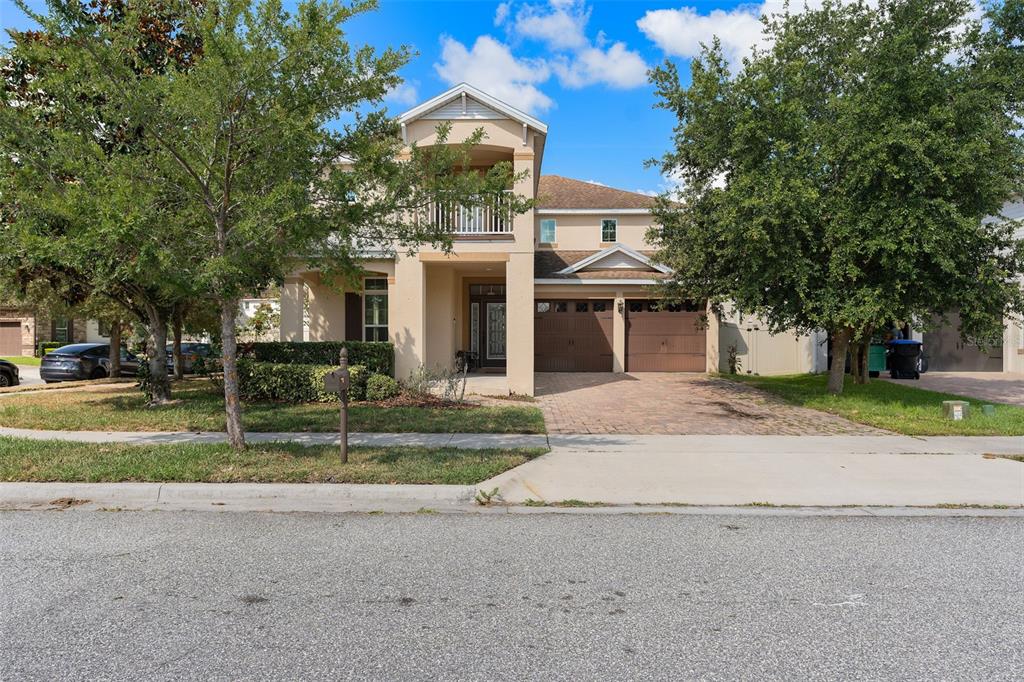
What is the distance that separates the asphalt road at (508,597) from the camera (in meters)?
3.35

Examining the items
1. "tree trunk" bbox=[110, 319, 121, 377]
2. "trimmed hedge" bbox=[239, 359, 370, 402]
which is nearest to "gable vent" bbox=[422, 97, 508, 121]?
"trimmed hedge" bbox=[239, 359, 370, 402]

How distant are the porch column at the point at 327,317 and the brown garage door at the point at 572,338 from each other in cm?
687

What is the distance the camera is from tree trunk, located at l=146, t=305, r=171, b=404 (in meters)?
12.8

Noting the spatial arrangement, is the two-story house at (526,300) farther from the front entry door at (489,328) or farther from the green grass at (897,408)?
the green grass at (897,408)

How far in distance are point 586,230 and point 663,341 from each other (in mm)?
8699

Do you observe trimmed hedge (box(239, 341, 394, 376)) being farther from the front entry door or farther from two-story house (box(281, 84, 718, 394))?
the front entry door

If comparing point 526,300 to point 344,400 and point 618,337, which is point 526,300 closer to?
point 618,337

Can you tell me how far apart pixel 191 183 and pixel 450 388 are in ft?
22.2

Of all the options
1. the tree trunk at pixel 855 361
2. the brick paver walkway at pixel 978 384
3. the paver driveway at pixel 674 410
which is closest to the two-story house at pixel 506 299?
the paver driveway at pixel 674 410

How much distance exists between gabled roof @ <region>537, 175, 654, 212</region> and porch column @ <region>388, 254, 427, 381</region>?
1329 cm

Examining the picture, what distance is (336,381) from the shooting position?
24.1 feet

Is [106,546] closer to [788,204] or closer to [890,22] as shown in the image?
[788,204]

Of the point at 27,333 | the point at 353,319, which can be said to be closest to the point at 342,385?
the point at 353,319

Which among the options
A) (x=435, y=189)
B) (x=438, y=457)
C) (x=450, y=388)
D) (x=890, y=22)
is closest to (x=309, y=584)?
(x=438, y=457)
